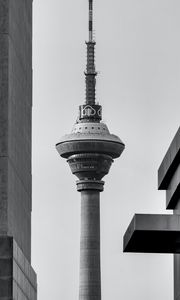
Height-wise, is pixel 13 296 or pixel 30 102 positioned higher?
pixel 30 102

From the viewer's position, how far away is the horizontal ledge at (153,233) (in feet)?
199

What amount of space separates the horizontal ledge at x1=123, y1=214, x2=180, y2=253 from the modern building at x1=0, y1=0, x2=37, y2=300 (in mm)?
33064

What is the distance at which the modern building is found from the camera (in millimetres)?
100250

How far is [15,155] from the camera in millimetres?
110750

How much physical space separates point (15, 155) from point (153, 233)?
50147 millimetres

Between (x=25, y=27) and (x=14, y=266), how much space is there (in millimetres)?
33818

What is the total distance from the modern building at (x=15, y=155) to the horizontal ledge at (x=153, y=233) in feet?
108

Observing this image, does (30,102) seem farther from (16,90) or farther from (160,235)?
(160,235)

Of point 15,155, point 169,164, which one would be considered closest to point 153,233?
point 169,164

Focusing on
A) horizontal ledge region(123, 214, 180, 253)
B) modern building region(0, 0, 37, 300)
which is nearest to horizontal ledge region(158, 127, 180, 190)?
horizontal ledge region(123, 214, 180, 253)

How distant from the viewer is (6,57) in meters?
106

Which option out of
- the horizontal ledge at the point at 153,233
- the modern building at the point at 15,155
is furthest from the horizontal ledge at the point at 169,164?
the modern building at the point at 15,155

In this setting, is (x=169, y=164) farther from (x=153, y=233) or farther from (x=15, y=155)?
(x=15, y=155)

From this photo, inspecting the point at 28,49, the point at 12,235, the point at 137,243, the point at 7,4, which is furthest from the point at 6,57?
the point at 137,243
